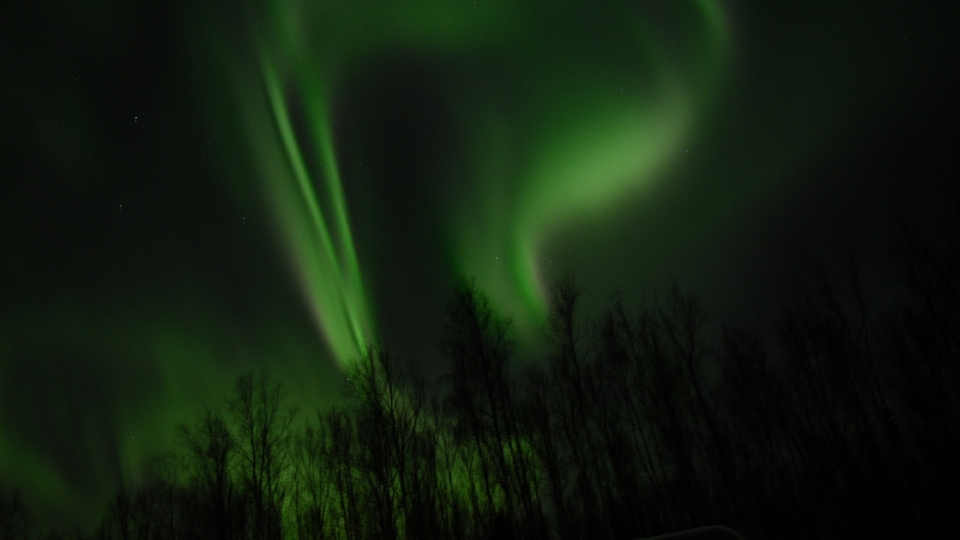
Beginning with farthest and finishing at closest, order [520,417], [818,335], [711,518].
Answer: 1. [818,335]
2. [520,417]
3. [711,518]

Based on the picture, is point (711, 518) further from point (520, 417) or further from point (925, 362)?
point (925, 362)

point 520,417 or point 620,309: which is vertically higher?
point 620,309

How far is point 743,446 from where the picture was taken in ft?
103

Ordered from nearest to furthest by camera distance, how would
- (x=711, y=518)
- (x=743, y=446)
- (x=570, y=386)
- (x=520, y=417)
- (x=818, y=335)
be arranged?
(x=570, y=386)
(x=711, y=518)
(x=520, y=417)
(x=818, y=335)
(x=743, y=446)

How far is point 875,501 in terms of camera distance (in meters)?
24.8

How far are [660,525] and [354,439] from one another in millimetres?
19283

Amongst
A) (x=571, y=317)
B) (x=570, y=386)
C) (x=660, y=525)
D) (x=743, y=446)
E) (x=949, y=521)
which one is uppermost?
(x=571, y=317)

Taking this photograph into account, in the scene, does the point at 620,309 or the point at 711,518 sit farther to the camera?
the point at 620,309

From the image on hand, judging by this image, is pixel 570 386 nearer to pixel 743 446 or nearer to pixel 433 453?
pixel 433 453

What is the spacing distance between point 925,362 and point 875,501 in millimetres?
7796

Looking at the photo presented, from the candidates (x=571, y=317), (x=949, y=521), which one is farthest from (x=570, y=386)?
(x=949, y=521)

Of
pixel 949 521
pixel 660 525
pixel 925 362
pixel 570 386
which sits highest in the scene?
pixel 570 386

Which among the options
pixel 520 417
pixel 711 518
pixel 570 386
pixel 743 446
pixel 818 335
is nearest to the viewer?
pixel 570 386

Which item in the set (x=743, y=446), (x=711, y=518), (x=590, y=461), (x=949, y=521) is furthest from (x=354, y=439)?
(x=949, y=521)
